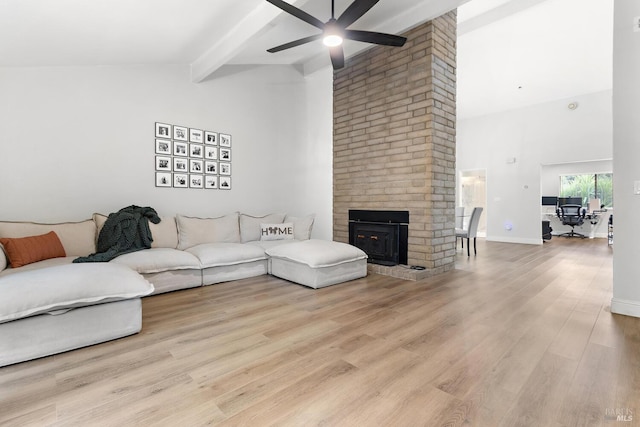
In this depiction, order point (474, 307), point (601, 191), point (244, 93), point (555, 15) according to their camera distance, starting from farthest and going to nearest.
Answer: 1. point (601, 191)
2. point (244, 93)
3. point (555, 15)
4. point (474, 307)

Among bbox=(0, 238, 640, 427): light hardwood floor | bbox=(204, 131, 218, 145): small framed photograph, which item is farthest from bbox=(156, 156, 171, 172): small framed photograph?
bbox=(0, 238, 640, 427): light hardwood floor

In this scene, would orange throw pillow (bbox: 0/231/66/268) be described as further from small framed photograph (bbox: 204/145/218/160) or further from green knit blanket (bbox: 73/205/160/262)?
small framed photograph (bbox: 204/145/218/160)

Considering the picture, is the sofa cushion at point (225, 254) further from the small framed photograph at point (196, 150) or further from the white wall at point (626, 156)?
the white wall at point (626, 156)

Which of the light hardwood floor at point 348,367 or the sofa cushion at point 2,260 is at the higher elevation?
the sofa cushion at point 2,260

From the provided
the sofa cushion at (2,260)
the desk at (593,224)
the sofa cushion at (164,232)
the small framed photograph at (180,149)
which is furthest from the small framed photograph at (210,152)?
the desk at (593,224)

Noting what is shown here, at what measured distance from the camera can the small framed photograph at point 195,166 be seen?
4.51 metres

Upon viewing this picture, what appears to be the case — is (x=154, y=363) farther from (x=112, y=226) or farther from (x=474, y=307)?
(x=474, y=307)

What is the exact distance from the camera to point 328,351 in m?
1.89

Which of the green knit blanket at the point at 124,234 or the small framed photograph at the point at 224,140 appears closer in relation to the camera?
the green knit blanket at the point at 124,234

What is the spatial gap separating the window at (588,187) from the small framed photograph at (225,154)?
9.99m

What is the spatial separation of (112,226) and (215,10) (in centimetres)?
267

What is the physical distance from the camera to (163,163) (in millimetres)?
4242

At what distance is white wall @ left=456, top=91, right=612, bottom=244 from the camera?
6.98m

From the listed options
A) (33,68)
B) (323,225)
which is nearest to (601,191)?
(323,225)
